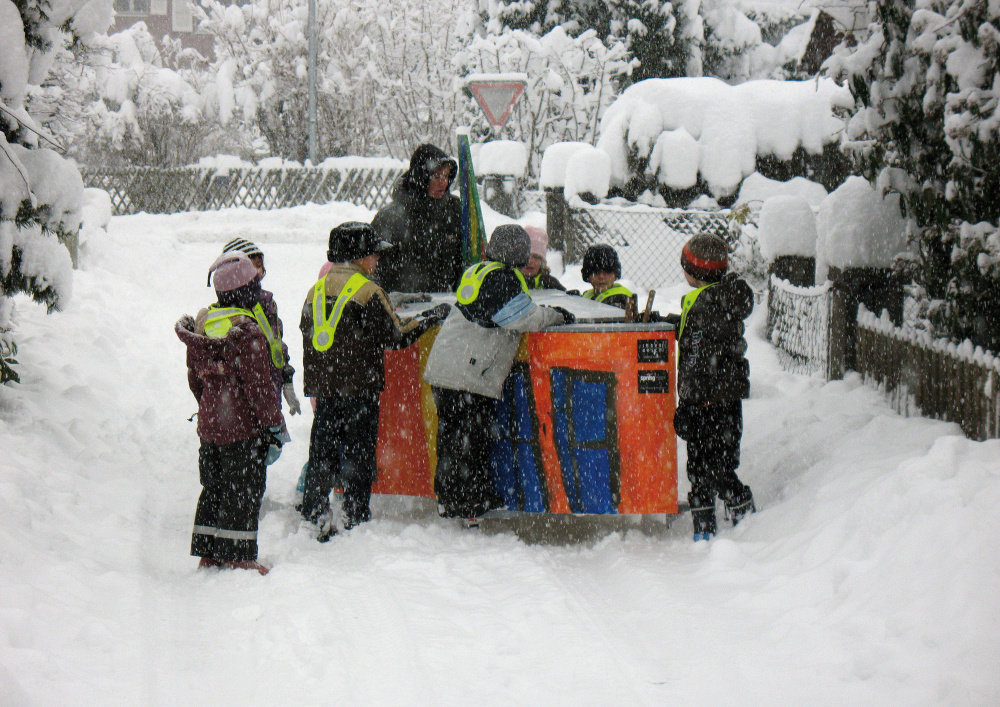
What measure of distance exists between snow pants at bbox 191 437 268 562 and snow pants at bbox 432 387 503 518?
3.02 feet

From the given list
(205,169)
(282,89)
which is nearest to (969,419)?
(205,169)

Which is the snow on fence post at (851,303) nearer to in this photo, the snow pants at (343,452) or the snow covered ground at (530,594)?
the snow covered ground at (530,594)

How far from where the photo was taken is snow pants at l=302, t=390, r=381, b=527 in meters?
4.93

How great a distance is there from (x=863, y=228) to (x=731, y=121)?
26.0 ft

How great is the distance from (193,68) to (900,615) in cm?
2919

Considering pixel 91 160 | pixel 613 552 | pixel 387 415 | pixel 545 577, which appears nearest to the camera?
pixel 545 577

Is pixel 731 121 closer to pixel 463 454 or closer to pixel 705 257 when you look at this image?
pixel 705 257

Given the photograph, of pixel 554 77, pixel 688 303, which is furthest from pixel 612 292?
pixel 554 77

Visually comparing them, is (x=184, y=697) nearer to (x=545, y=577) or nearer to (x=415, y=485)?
(x=545, y=577)

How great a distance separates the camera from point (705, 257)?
187 inches

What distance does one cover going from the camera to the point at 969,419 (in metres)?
4.50

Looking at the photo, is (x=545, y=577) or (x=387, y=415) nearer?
(x=545, y=577)

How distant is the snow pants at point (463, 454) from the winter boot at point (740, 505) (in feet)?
4.08

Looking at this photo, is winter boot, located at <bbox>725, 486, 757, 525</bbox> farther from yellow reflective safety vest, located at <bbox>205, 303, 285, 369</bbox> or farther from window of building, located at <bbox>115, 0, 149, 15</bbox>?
window of building, located at <bbox>115, 0, 149, 15</bbox>
